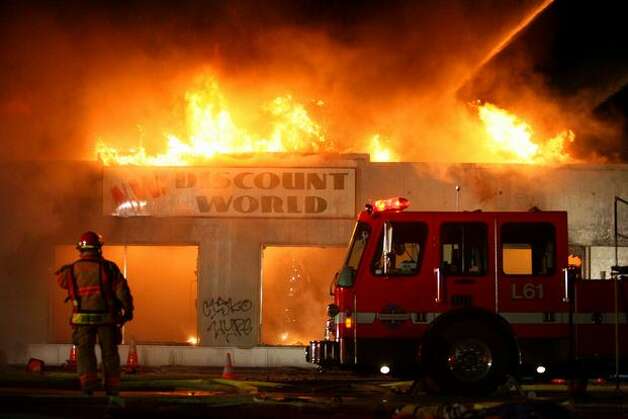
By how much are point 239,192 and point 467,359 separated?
8.12 metres

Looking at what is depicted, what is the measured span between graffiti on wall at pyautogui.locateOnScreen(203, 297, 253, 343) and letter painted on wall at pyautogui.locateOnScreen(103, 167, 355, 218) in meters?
1.56

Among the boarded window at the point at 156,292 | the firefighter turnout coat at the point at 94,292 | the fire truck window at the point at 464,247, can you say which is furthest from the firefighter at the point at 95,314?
the boarded window at the point at 156,292

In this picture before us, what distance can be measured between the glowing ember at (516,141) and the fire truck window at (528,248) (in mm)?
7885

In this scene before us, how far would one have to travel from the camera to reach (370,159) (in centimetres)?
1886

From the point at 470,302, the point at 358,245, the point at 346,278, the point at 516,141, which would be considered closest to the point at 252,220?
the point at 516,141

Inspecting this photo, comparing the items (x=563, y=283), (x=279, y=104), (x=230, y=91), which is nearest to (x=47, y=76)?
(x=230, y=91)

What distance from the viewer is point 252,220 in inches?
721

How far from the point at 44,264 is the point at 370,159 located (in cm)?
621

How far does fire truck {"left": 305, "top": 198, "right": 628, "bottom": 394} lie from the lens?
1096 cm

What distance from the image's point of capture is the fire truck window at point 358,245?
37.9ft

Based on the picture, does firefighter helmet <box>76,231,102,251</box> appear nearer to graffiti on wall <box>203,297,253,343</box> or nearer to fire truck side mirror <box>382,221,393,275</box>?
fire truck side mirror <box>382,221,393,275</box>

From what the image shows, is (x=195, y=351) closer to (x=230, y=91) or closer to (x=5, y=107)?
(x=230, y=91)

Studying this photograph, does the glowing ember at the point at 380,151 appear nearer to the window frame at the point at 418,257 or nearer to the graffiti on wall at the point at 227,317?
the graffiti on wall at the point at 227,317

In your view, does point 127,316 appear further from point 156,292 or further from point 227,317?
point 156,292
